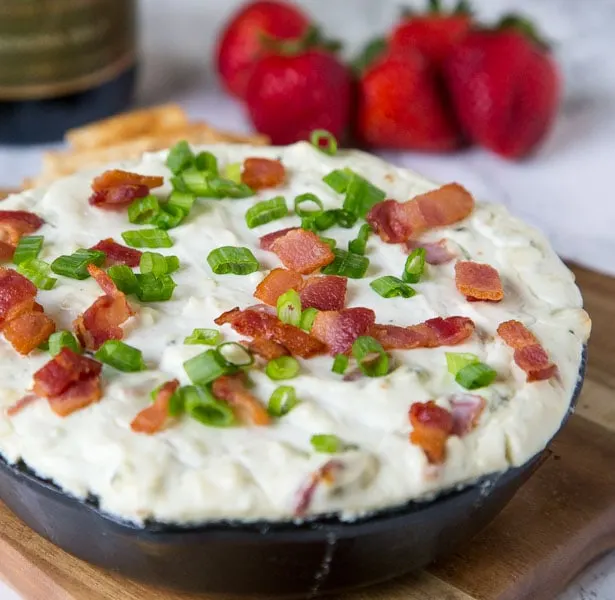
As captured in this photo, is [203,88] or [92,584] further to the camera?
[203,88]

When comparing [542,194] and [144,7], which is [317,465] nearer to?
[542,194]

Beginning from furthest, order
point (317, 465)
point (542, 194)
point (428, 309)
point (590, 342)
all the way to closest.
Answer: point (542, 194), point (590, 342), point (428, 309), point (317, 465)

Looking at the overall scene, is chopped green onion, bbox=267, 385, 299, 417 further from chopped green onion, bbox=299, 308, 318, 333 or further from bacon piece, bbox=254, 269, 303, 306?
bacon piece, bbox=254, 269, 303, 306

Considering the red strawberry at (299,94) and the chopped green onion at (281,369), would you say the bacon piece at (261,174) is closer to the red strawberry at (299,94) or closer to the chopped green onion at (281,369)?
the chopped green onion at (281,369)

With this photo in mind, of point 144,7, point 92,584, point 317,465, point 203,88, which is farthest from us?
point 144,7

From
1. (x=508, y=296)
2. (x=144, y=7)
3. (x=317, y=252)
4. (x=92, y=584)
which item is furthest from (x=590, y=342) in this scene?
(x=144, y=7)

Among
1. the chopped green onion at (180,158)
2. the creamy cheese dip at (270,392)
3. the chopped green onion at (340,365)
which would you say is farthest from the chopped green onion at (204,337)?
the chopped green onion at (180,158)

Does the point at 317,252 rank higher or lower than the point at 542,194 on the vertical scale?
higher
